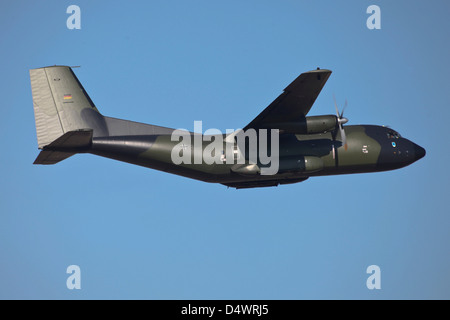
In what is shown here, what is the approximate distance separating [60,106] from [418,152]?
1613cm

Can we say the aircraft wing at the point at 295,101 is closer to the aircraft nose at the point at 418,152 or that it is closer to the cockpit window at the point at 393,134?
the cockpit window at the point at 393,134

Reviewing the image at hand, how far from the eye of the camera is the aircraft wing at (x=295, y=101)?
24.6 metres

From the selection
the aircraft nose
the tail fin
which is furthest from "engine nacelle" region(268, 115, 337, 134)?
the tail fin

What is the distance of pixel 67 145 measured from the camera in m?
25.4

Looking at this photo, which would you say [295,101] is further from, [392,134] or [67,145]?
[67,145]

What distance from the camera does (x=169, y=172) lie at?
27.6 meters

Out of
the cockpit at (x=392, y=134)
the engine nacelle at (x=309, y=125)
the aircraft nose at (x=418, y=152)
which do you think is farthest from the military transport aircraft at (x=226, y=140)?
the aircraft nose at (x=418, y=152)

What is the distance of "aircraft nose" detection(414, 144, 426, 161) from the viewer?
29441 mm

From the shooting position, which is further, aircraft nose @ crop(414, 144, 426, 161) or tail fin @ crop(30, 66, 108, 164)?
aircraft nose @ crop(414, 144, 426, 161)

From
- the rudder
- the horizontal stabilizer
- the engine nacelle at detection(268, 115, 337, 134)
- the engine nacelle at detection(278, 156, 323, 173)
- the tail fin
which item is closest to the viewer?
the horizontal stabilizer

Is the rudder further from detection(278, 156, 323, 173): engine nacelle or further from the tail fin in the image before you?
detection(278, 156, 323, 173): engine nacelle

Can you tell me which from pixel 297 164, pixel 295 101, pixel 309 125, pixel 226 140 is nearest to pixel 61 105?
pixel 226 140

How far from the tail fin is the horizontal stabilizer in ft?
0.84

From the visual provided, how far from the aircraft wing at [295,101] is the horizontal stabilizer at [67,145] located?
6669 millimetres
